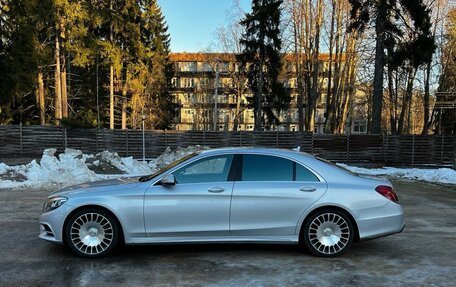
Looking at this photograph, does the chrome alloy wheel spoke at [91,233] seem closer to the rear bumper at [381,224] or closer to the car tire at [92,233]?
the car tire at [92,233]

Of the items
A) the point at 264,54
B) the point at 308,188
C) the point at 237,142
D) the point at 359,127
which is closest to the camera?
the point at 308,188

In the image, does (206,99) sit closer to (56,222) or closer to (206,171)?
(206,171)

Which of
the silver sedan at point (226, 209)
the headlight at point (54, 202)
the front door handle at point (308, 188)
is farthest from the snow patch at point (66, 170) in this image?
Answer: the front door handle at point (308, 188)

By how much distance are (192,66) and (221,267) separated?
72.9 metres

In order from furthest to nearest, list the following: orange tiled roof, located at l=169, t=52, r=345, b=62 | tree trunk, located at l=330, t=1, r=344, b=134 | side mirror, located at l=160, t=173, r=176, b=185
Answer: orange tiled roof, located at l=169, t=52, r=345, b=62
tree trunk, located at l=330, t=1, r=344, b=134
side mirror, located at l=160, t=173, r=176, b=185

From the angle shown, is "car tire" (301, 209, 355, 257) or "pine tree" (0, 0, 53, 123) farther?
"pine tree" (0, 0, 53, 123)

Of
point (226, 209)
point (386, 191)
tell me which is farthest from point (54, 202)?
point (386, 191)

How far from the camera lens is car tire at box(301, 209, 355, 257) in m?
6.31

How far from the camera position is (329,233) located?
249 inches

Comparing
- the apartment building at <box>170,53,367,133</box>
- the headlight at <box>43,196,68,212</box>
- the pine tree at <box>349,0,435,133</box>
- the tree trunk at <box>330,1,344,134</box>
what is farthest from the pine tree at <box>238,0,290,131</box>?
the headlight at <box>43,196,68,212</box>

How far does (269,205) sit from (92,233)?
7.95ft

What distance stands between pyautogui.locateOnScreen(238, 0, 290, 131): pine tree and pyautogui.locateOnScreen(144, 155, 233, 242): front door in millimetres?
30656

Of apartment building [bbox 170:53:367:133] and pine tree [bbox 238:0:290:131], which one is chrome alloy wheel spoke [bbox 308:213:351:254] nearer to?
pine tree [bbox 238:0:290:131]

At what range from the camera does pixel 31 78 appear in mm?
29500
